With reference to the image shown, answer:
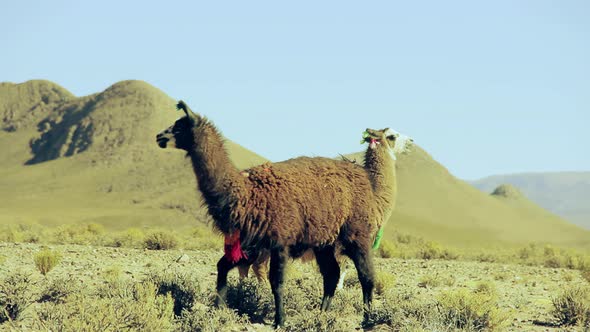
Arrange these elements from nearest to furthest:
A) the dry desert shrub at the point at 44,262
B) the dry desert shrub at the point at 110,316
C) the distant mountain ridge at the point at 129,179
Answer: the dry desert shrub at the point at 110,316 < the dry desert shrub at the point at 44,262 < the distant mountain ridge at the point at 129,179

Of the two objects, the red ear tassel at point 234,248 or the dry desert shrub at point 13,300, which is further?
the dry desert shrub at point 13,300

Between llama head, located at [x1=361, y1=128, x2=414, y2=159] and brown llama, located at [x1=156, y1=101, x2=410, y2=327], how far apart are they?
1.08 m

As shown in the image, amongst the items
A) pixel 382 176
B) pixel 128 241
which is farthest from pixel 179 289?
pixel 128 241

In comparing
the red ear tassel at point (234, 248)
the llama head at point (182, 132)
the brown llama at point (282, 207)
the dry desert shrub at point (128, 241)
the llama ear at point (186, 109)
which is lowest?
the dry desert shrub at point (128, 241)

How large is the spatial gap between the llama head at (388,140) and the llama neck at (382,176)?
9 centimetres

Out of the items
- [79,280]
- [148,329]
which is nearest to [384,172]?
[148,329]

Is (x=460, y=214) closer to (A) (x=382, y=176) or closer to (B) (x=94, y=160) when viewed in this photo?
(B) (x=94, y=160)

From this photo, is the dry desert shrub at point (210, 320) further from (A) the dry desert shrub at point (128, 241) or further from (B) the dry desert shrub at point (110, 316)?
(A) the dry desert shrub at point (128, 241)

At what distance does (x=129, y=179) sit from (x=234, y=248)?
6536cm

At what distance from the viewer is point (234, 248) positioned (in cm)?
1066

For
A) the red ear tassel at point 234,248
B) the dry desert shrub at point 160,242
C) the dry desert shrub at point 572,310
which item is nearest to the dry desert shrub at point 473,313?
the dry desert shrub at point 572,310

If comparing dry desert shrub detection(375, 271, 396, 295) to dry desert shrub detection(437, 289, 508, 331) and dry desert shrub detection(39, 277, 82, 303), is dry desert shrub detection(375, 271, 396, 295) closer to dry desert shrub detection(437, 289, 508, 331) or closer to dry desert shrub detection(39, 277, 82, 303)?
dry desert shrub detection(437, 289, 508, 331)

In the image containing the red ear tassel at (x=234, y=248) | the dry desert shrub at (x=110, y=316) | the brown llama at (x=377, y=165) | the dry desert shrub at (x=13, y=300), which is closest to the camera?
the dry desert shrub at (x=110, y=316)

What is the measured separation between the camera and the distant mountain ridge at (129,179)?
66.9 m
